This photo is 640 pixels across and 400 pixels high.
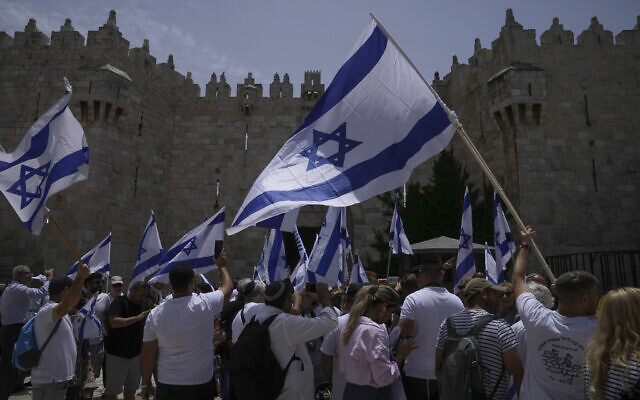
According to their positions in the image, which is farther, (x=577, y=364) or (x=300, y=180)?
(x=300, y=180)

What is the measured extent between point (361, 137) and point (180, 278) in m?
1.96

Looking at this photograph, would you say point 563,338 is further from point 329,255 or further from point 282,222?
point 329,255

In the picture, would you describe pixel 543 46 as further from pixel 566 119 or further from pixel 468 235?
pixel 468 235

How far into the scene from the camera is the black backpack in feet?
8.95

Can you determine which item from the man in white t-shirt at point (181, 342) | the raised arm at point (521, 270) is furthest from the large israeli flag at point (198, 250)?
the raised arm at point (521, 270)

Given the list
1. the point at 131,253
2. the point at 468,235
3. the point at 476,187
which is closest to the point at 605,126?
the point at 476,187

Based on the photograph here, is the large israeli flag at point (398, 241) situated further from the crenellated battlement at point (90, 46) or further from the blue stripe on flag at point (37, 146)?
the crenellated battlement at point (90, 46)

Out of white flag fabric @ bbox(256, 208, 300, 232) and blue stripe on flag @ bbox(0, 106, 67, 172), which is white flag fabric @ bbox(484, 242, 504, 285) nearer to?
white flag fabric @ bbox(256, 208, 300, 232)

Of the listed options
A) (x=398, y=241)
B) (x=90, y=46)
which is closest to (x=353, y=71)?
(x=398, y=241)

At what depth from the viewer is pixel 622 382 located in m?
1.93

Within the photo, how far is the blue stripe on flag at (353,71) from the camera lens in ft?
13.4

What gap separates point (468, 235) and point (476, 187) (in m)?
8.65

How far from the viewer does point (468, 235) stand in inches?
309

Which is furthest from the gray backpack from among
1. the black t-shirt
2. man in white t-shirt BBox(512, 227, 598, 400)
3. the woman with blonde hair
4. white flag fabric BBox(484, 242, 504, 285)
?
white flag fabric BBox(484, 242, 504, 285)
